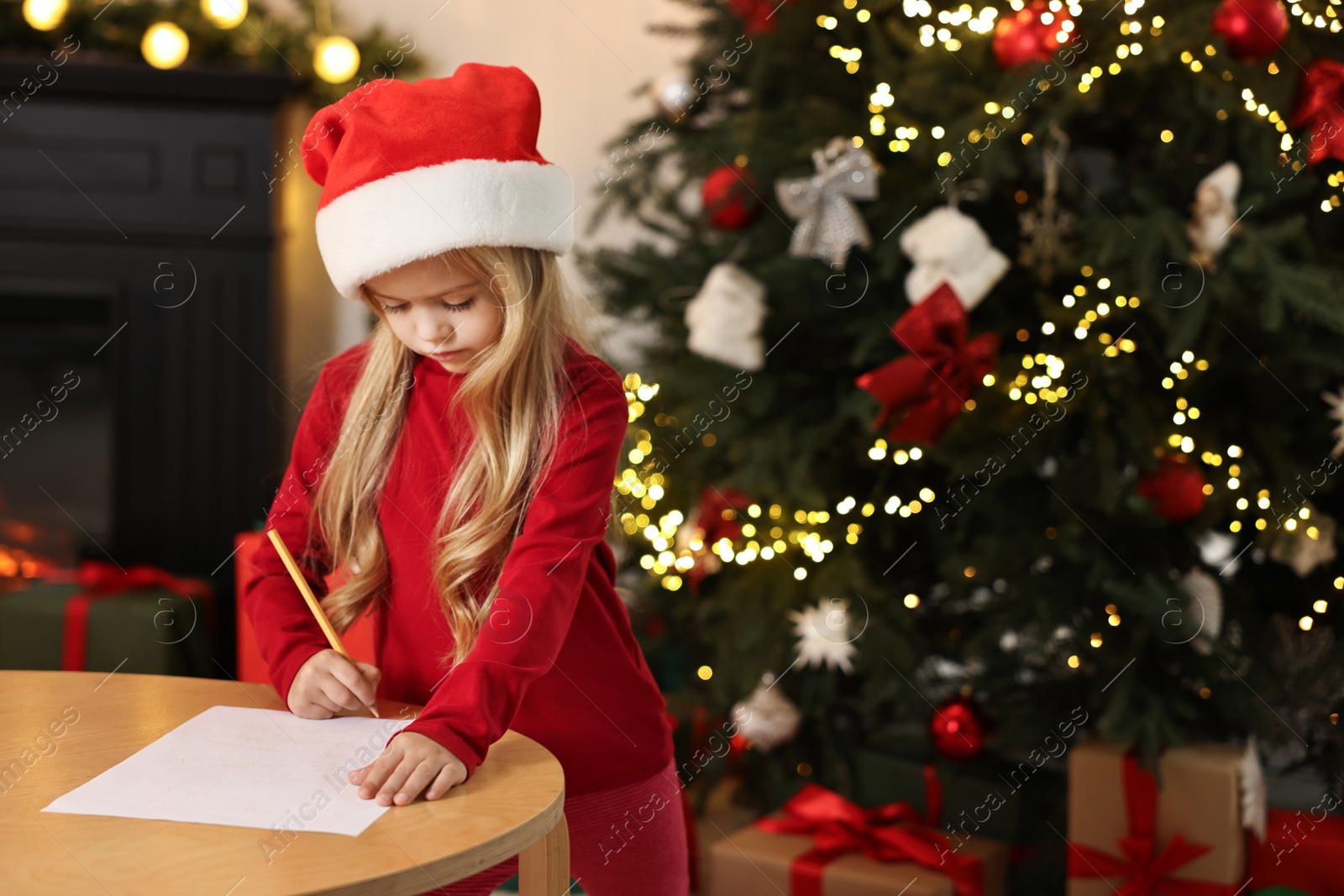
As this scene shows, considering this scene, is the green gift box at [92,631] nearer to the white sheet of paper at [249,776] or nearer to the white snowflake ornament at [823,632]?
the white snowflake ornament at [823,632]

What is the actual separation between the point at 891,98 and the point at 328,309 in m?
1.72

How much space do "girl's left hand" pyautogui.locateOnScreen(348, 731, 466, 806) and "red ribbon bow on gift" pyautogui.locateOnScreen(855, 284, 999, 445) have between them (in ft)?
2.98

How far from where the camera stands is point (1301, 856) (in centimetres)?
150

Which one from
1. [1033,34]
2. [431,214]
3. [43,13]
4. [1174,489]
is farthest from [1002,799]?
[43,13]

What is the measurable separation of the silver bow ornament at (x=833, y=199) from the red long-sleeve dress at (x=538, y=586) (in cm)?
74

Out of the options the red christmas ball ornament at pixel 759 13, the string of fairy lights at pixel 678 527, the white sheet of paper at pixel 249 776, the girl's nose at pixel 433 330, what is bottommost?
the string of fairy lights at pixel 678 527

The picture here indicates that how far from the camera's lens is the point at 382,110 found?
2.82 ft

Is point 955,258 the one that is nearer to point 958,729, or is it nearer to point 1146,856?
point 958,729

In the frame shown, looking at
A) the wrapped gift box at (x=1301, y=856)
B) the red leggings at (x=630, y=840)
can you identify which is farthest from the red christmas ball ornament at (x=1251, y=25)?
the red leggings at (x=630, y=840)

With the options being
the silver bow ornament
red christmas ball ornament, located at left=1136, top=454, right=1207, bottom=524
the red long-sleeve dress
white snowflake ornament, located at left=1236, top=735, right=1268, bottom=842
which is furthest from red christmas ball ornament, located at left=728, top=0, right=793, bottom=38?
white snowflake ornament, located at left=1236, top=735, right=1268, bottom=842

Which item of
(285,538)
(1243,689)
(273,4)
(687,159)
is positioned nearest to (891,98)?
(687,159)

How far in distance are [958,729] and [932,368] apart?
23.0 inches

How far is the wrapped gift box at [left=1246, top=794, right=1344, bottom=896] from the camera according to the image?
1.49 m

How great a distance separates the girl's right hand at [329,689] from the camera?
804 mm
